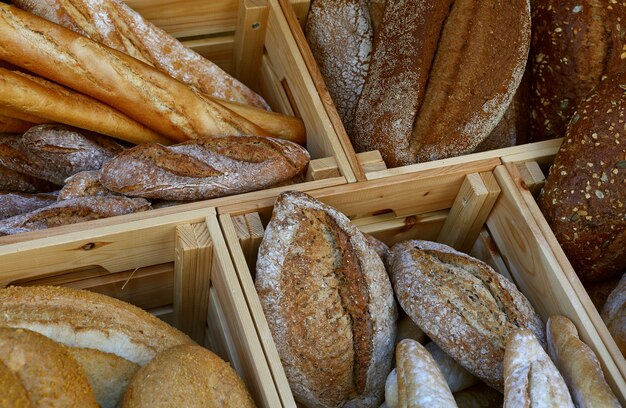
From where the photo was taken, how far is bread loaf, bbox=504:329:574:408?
4.19 ft

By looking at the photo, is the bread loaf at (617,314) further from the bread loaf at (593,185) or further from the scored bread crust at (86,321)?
the scored bread crust at (86,321)

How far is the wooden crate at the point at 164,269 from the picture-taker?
4.72 ft

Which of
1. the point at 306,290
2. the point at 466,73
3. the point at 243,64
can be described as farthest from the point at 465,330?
the point at 243,64

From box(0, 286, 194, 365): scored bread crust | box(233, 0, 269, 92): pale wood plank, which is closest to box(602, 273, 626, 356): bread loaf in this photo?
box(0, 286, 194, 365): scored bread crust

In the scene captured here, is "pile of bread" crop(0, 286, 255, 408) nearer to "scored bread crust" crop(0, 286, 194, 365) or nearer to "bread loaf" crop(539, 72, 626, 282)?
"scored bread crust" crop(0, 286, 194, 365)

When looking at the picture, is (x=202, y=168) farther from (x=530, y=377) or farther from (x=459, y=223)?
(x=530, y=377)

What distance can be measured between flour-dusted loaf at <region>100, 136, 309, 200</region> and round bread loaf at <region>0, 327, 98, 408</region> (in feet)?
1.70

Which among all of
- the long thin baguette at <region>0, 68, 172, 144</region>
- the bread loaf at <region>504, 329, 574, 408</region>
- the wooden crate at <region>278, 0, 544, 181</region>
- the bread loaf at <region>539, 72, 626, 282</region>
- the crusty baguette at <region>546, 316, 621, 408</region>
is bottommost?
the crusty baguette at <region>546, 316, 621, 408</region>

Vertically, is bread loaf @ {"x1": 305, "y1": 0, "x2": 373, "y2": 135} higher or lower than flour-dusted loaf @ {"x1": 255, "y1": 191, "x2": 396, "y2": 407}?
higher

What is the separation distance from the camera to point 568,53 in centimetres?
182

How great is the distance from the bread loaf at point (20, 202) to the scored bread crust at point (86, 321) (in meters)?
0.32

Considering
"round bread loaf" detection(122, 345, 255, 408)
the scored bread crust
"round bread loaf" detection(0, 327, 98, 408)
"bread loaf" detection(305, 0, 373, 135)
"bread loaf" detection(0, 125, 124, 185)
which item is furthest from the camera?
"bread loaf" detection(305, 0, 373, 135)

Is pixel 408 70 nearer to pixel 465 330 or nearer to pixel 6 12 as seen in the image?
pixel 465 330

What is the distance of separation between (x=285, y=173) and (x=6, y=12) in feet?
2.37
